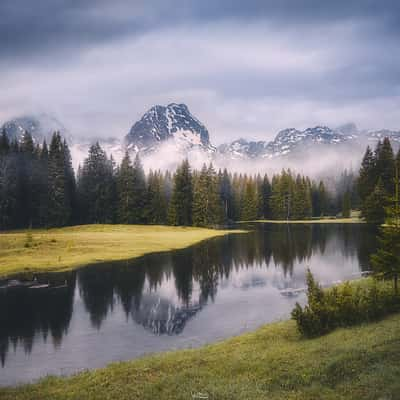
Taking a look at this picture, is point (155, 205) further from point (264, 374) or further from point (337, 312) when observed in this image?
point (264, 374)

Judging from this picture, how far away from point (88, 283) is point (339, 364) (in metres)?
27.4

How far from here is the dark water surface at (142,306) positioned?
20.0 meters

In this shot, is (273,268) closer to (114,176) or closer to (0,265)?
(0,265)

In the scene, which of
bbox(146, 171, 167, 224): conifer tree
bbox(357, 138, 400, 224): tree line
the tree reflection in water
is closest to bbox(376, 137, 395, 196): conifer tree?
bbox(357, 138, 400, 224): tree line

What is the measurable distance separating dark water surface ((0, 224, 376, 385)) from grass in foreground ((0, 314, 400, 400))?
3.50 m

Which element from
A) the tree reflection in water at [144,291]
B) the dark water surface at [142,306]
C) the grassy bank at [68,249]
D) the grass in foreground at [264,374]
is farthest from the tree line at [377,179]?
the grass in foreground at [264,374]

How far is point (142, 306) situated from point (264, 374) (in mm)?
16966

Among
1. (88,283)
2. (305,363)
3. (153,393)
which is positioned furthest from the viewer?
(88,283)

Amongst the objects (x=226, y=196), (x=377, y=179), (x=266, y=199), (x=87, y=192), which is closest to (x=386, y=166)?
(x=377, y=179)

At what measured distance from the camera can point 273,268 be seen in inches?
1711

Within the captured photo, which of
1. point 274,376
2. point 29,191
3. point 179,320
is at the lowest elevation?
point 179,320

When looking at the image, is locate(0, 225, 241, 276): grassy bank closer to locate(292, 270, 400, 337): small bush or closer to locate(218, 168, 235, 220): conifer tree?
locate(292, 270, 400, 337): small bush

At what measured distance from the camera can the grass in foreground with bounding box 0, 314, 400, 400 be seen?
452 inches

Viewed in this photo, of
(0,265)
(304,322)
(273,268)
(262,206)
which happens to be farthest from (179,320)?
(262,206)
